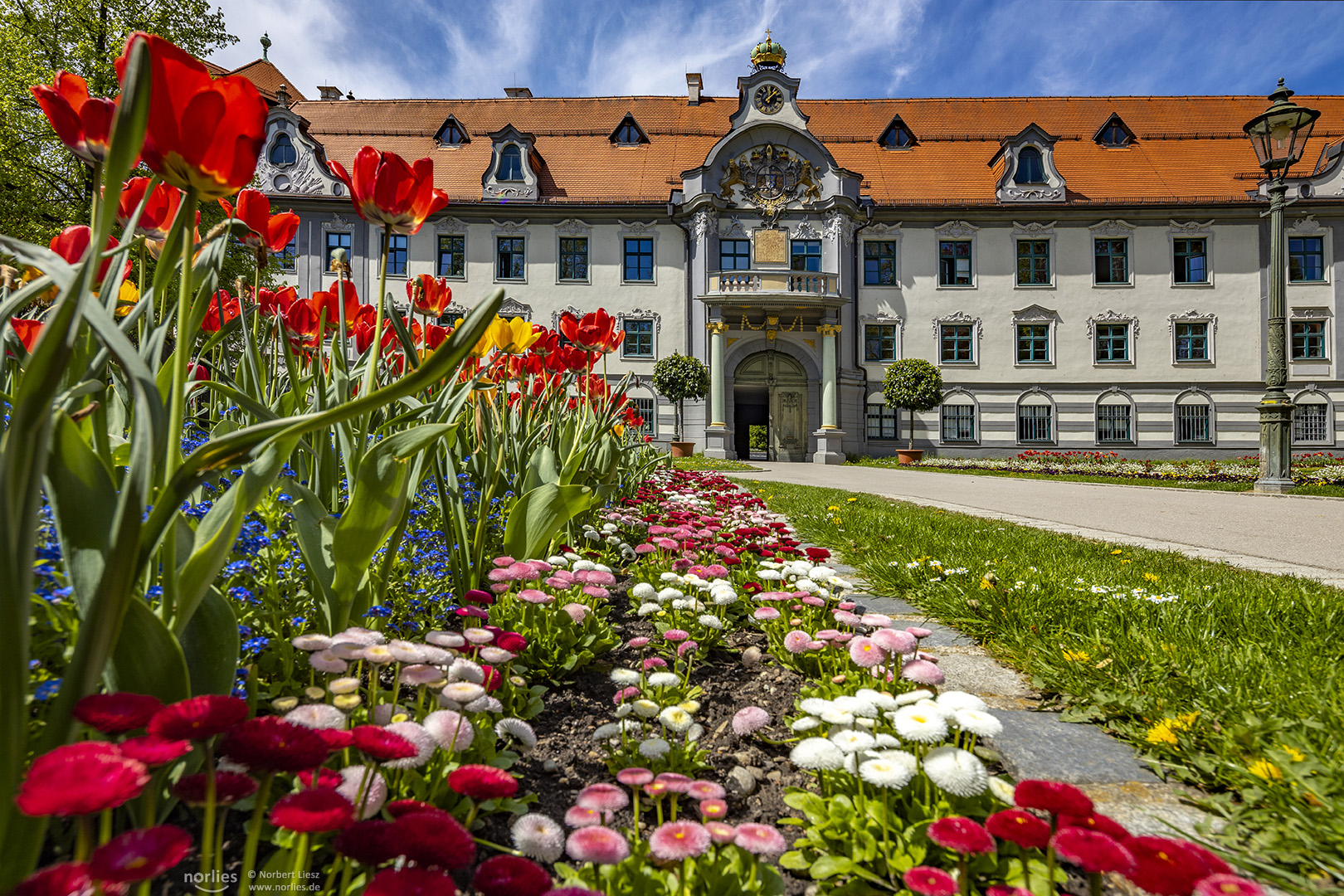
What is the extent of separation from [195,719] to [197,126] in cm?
75

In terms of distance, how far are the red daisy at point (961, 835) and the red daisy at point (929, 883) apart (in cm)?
4

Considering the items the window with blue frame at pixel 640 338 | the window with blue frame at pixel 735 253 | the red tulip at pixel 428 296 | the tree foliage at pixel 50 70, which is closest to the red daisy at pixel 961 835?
the red tulip at pixel 428 296

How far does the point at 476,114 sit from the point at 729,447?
16.6 m

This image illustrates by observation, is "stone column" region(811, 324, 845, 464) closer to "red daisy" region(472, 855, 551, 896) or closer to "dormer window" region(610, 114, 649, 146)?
"dormer window" region(610, 114, 649, 146)

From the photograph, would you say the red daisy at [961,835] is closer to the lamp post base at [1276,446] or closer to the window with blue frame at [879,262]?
the lamp post base at [1276,446]

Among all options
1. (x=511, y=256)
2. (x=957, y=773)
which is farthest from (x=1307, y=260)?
(x=957, y=773)

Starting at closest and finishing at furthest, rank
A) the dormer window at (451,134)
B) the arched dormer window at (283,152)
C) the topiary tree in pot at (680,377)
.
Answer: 1. the topiary tree in pot at (680,377)
2. the arched dormer window at (283,152)
3. the dormer window at (451,134)

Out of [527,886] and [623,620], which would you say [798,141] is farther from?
[527,886]

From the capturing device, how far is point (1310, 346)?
2095cm

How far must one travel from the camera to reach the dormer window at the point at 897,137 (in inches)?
953

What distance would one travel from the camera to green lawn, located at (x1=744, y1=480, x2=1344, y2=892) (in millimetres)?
1227

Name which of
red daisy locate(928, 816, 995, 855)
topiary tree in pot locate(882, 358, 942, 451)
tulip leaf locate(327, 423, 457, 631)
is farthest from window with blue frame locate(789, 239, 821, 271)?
red daisy locate(928, 816, 995, 855)

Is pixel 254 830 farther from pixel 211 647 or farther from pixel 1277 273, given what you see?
pixel 1277 273

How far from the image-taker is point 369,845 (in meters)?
0.64
